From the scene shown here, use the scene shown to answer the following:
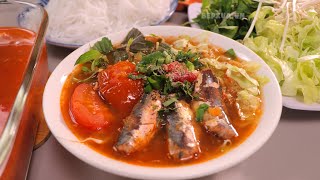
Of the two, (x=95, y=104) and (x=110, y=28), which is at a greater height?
(x=95, y=104)

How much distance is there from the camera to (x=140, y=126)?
4.74ft

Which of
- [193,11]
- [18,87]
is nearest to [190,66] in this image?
[18,87]

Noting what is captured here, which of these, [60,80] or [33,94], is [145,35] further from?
[33,94]

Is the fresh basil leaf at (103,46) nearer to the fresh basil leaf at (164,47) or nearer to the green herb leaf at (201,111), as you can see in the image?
the fresh basil leaf at (164,47)

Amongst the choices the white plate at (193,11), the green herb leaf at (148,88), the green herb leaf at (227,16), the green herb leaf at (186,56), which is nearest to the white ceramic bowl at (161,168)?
the green herb leaf at (186,56)

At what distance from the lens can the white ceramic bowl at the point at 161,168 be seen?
128cm

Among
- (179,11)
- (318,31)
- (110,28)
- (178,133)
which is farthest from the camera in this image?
(179,11)

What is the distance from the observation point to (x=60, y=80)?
1.74 m

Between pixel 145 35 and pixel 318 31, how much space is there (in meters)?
1.11

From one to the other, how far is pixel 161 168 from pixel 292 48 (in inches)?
53.0

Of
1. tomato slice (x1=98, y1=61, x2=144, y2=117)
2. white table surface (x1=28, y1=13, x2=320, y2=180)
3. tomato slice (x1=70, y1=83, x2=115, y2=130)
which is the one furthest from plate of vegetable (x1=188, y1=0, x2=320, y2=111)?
tomato slice (x1=70, y1=83, x2=115, y2=130)

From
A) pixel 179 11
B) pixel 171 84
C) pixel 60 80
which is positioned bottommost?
pixel 179 11

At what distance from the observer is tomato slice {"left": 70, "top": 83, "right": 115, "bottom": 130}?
59.5 inches

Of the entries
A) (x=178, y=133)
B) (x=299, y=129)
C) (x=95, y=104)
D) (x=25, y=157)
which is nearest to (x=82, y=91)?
(x=95, y=104)
